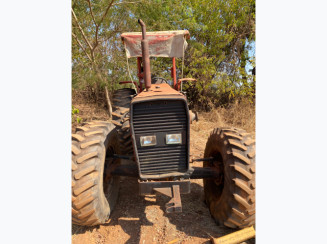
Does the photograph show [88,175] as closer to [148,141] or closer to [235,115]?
[148,141]

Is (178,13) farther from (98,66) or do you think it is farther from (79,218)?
(79,218)

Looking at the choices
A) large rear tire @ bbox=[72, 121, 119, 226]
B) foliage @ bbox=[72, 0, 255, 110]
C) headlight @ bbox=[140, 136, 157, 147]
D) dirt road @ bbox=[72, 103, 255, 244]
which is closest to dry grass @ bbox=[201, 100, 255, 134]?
foliage @ bbox=[72, 0, 255, 110]

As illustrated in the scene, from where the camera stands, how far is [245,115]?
7715 mm

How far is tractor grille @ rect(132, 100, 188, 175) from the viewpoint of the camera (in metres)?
2.14

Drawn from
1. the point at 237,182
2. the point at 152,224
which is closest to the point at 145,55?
the point at 237,182

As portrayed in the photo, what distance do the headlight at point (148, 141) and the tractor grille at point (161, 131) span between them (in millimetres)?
33

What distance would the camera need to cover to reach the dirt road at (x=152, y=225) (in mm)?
2432

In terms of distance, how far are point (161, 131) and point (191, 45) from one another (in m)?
7.35

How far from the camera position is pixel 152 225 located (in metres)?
2.63

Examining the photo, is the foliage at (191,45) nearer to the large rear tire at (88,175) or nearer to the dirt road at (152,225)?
the large rear tire at (88,175)

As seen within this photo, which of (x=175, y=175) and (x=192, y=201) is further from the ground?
(x=175, y=175)

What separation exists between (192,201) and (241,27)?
306 inches

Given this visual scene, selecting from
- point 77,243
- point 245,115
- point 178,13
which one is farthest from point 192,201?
point 178,13

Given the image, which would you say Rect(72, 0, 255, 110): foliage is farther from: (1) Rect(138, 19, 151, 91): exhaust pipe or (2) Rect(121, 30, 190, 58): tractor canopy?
(1) Rect(138, 19, 151, 91): exhaust pipe
